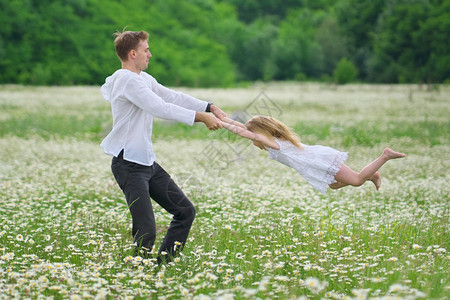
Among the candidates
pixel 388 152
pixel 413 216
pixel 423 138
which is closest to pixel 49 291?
pixel 388 152

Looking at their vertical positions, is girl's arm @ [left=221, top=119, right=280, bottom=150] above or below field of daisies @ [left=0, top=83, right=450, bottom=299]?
above

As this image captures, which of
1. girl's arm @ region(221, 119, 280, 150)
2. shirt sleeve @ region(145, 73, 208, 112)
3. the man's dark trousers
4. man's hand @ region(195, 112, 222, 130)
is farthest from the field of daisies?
shirt sleeve @ region(145, 73, 208, 112)

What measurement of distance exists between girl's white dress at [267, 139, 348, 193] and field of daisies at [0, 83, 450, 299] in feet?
1.87

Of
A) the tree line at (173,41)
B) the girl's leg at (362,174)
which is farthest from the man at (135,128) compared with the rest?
the tree line at (173,41)

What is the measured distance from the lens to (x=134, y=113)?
546 centimetres

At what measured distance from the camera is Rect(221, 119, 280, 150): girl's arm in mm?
5672

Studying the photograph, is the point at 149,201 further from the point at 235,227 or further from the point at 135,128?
the point at 235,227

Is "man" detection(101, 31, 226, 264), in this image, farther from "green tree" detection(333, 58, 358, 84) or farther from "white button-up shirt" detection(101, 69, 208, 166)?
"green tree" detection(333, 58, 358, 84)

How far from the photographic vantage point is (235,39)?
295ft

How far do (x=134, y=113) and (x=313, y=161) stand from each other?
73.5 inches

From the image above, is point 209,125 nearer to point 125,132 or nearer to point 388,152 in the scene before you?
point 125,132

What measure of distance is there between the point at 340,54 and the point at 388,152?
7989cm

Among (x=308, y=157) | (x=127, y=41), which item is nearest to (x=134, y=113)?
(x=127, y=41)

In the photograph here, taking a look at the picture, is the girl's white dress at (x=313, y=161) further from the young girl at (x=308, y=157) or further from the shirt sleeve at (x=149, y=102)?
the shirt sleeve at (x=149, y=102)
